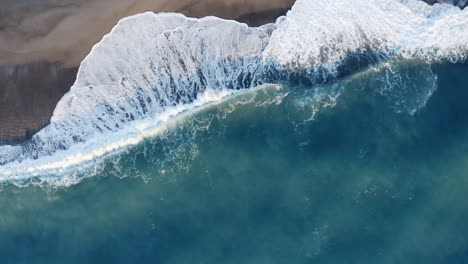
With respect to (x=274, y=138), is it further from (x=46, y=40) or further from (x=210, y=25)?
(x=46, y=40)

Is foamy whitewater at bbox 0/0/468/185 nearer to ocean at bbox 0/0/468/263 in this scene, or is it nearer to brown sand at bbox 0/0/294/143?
ocean at bbox 0/0/468/263

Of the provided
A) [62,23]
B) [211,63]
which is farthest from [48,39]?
[211,63]

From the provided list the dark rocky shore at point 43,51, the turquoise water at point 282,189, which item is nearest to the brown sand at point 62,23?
the dark rocky shore at point 43,51

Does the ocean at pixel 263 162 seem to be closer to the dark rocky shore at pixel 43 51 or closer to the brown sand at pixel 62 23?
the dark rocky shore at pixel 43 51

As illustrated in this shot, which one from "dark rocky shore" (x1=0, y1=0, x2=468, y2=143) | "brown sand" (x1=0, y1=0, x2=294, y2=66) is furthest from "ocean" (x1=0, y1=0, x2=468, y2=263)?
"brown sand" (x1=0, y1=0, x2=294, y2=66)

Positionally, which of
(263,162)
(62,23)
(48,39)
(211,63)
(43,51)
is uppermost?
(62,23)

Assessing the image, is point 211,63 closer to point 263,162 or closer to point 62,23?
point 263,162
